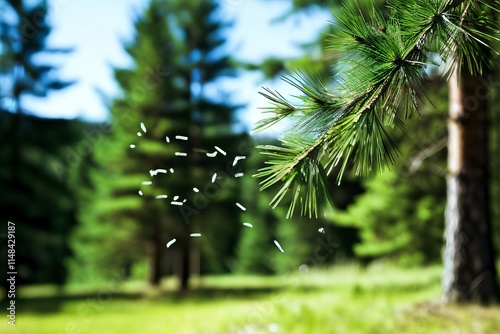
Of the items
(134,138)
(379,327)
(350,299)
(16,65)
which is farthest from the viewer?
(134,138)

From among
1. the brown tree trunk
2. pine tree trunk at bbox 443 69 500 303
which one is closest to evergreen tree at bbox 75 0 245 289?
the brown tree trunk

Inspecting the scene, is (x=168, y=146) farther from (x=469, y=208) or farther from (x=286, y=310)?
(x=469, y=208)

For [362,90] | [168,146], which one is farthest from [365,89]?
[168,146]

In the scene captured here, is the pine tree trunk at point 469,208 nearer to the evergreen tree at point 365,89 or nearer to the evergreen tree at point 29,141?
the evergreen tree at point 365,89

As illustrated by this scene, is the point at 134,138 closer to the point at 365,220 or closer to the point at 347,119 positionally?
the point at 365,220

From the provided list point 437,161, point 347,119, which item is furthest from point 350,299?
point 347,119

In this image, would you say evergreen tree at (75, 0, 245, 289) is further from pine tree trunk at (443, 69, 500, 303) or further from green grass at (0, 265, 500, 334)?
pine tree trunk at (443, 69, 500, 303)

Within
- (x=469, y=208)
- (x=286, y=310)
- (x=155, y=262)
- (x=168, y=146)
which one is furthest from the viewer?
(x=155, y=262)
